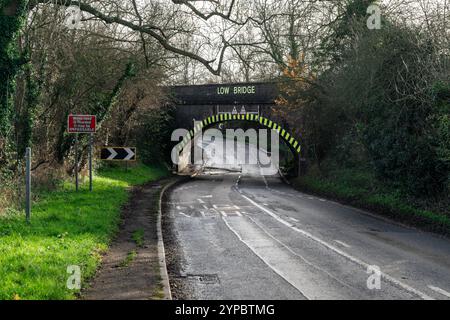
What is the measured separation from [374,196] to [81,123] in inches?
450

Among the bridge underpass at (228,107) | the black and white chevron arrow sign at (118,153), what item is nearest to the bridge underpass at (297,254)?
the black and white chevron arrow sign at (118,153)

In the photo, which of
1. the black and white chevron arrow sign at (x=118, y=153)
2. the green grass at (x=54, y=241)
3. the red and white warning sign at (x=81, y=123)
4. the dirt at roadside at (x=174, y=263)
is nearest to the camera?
the green grass at (x=54, y=241)

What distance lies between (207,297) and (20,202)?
27.8 feet

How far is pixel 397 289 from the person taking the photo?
826 centimetres

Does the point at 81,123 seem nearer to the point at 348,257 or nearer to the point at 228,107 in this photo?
the point at 348,257

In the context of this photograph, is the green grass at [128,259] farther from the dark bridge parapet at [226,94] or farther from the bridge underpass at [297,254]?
→ the dark bridge parapet at [226,94]

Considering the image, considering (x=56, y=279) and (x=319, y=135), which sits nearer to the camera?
(x=56, y=279)

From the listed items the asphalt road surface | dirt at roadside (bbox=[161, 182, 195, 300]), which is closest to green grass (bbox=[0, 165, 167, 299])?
dirt at roadside (bbox=[161, 182, 195, 300])

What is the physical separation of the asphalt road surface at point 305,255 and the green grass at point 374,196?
0.83m

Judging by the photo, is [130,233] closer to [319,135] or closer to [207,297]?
[207,297]

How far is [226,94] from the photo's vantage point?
3750 centimetres

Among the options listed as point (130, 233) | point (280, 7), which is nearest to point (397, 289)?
point (130, 233)

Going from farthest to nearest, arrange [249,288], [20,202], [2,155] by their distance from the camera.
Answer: [2,155], [20,202], [249,288]

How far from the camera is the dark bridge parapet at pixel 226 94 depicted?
1417 inches
